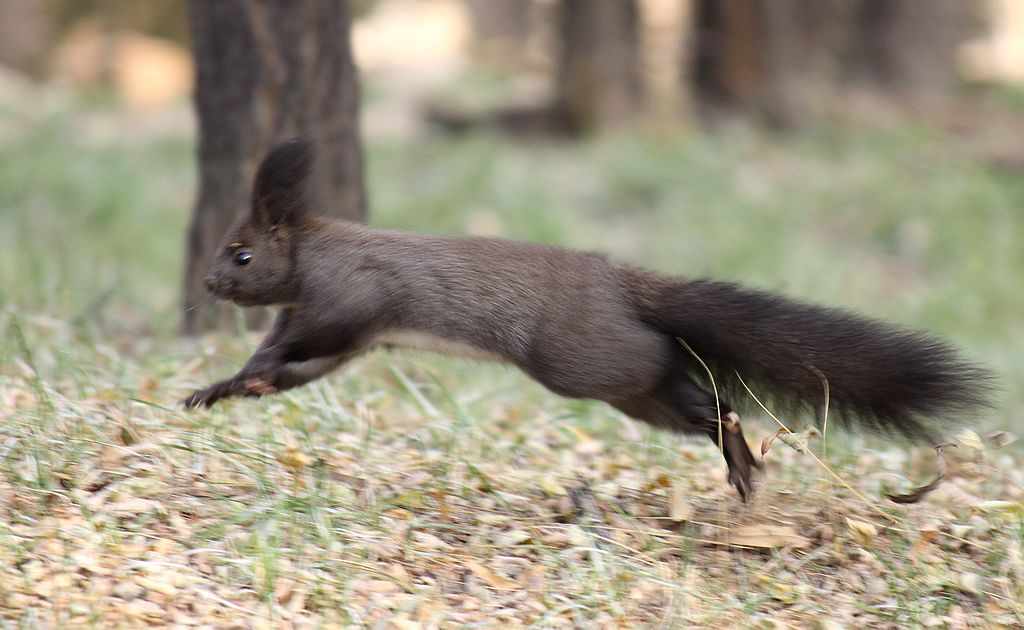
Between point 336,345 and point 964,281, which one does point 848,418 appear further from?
point 964,281

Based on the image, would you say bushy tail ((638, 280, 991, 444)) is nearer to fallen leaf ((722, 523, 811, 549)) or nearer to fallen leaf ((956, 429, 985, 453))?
fallen leaf ((956, 429, 985, 453))

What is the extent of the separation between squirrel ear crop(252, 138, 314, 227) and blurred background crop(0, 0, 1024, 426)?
150cm

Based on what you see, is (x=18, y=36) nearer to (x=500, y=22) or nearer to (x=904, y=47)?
(x=904, y=47)

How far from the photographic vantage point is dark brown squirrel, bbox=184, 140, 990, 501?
3.67 m

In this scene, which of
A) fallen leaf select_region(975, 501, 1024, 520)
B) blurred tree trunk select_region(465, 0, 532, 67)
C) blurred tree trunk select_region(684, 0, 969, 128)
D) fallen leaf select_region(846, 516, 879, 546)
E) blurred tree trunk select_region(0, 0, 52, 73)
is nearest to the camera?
fallen leaf select_region(846, 516, 879, 546)

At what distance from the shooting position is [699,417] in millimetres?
3771

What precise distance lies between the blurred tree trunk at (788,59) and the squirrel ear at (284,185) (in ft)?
30.4

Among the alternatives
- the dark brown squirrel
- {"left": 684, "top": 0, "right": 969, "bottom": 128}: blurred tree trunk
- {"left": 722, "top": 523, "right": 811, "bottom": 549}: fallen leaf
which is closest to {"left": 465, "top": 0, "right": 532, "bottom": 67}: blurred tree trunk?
{"left": 684, "top": 0, "right": 969, "bottom": 128}: blurred tree trunk

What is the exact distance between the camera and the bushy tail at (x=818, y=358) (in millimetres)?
3535

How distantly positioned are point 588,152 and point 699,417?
818cm

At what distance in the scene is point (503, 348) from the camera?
3.76 metres

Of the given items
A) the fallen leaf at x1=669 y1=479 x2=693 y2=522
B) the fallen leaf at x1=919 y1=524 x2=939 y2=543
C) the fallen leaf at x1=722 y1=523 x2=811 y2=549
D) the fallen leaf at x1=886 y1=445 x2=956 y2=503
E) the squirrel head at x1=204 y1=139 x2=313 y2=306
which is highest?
the squirrel head at x1=204 y1=139 x2=313 y2=306

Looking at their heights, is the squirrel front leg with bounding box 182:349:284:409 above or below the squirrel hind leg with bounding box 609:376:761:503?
above

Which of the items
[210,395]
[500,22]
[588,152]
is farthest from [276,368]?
→ [500,22]
